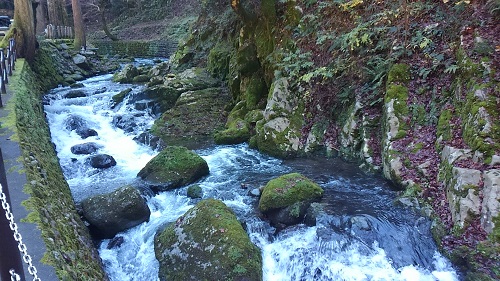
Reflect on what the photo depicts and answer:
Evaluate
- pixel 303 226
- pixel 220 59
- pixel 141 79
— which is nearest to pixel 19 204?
pixel 303 226

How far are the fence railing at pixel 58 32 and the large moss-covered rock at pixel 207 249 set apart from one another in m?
23.4

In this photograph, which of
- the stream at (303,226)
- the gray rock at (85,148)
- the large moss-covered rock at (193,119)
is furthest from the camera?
the large moss-covered rock at (193,119)

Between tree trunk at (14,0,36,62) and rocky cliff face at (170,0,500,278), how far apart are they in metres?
8.86

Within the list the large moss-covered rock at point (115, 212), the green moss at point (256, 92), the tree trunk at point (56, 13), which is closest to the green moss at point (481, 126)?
the large moss-covered rock at point (115, 212)

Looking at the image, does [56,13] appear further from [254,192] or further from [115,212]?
[254,192]

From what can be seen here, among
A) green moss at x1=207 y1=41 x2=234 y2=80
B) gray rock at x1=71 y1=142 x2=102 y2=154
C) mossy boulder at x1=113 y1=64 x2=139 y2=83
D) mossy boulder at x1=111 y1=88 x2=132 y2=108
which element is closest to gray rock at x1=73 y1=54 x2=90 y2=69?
mossy boulder at x1=113 y1=64 x2=139 y2=83

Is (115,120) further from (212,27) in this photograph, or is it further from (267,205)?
(267,205)

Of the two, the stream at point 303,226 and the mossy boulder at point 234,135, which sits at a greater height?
the mossy boulder at point 234,135

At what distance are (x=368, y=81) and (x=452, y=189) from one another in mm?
4042

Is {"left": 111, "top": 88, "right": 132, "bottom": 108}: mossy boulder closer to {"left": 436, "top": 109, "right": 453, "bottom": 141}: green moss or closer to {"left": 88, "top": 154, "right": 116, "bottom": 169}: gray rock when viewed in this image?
{"left": 88, "top": 154, "right": 116, "bottom": 169}: gray rock

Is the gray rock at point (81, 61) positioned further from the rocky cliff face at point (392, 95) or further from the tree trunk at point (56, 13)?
the rocky cliff face at point (392, 95)

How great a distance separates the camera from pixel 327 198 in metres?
7.50

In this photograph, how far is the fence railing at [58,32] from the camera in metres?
24.5

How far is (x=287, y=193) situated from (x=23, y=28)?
13925 mm
